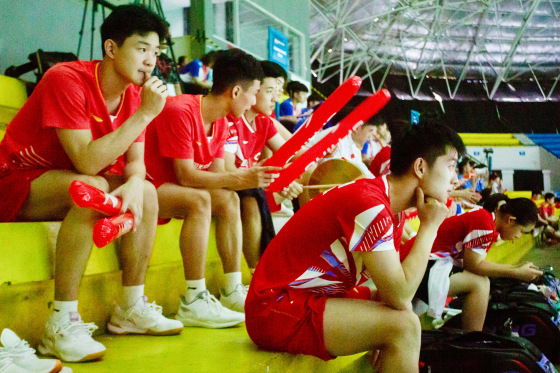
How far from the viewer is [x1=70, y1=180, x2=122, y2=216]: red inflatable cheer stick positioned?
1.41 meters

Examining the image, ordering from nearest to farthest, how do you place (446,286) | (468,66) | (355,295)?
1. (355,295)
2. (446,286)
3. (468,66)

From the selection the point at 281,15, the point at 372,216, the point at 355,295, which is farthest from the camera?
the point at 281,15

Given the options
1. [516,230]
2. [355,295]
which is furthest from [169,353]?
[516,230]

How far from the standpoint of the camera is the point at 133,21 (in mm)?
1759

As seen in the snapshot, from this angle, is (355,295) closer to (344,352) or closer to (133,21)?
(344,352)

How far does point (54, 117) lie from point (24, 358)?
2.36 ft

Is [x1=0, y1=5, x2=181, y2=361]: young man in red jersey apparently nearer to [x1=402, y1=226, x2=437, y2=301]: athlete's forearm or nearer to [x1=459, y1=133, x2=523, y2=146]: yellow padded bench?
[x1=402, y1=226, x2=437, y2=301]: athlete's forearm

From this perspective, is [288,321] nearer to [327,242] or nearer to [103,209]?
[327,242]

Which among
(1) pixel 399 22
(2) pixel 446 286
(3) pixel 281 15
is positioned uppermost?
(1) pixel 399 22

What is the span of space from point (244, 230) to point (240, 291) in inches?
16.2

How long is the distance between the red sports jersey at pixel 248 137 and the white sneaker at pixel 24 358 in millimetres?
1539

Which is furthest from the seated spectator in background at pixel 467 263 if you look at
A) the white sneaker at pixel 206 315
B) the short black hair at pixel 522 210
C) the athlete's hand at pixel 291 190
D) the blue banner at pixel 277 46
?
the blue banner at pixel 277 46

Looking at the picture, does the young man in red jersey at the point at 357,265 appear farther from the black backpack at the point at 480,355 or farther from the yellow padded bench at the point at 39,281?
the yellow padded bench at the point at 39,281

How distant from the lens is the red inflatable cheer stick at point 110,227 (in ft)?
4.71
